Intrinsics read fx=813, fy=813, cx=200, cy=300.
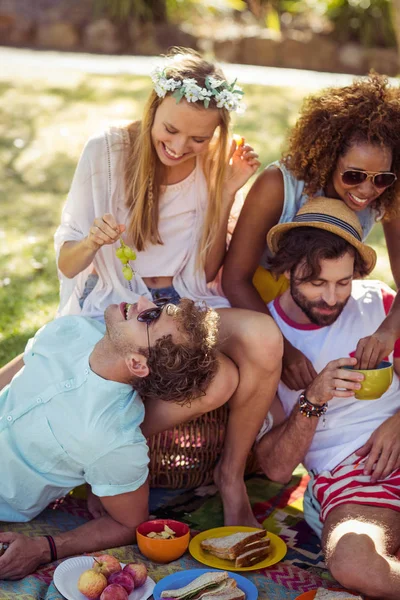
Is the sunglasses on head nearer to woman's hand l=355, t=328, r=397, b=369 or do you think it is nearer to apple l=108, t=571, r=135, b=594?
woman's hand l=355, t=328, r=397, b=369

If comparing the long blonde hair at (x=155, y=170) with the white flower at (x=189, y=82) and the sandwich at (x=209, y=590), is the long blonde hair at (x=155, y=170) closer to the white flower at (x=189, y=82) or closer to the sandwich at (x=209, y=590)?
the white flower at (x=189, y=82)

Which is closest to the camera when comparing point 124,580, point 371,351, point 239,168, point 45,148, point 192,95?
point 124,580

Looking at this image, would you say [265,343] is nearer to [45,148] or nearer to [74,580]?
[74,580]

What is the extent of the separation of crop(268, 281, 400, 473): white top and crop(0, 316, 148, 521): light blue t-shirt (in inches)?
31.3

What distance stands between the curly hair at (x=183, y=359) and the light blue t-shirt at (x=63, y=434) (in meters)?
0.15

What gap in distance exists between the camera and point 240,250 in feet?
13.2

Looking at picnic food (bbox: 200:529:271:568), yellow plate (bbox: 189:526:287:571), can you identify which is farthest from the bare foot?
picnic food (bbox: 200:529:271:568)

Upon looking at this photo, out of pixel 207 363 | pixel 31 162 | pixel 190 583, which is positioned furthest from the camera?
pixel 31 162

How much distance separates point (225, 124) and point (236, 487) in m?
1.70

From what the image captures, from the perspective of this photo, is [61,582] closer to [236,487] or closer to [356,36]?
[236,487]

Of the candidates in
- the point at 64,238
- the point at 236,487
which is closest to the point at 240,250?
the point at 64,238

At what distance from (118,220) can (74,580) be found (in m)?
1.76

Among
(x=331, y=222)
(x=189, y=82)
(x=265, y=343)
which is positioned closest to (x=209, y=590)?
(x=265, y=343)

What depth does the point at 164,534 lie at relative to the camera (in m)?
3.29
